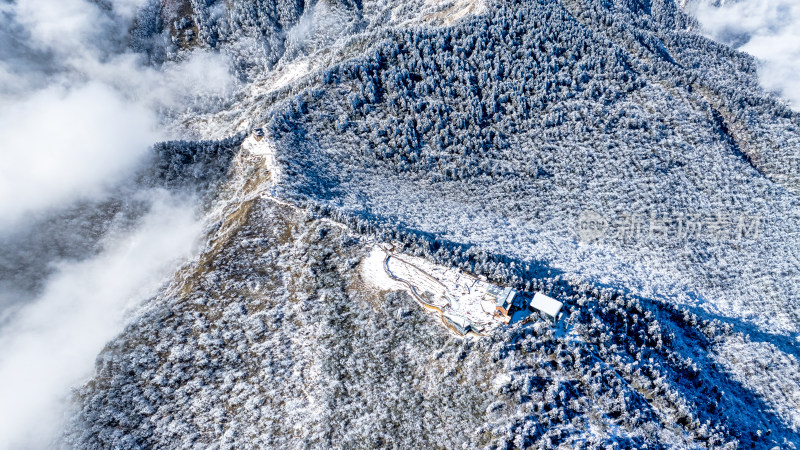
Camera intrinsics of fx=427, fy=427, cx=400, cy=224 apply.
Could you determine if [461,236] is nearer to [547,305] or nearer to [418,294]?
[418,294]

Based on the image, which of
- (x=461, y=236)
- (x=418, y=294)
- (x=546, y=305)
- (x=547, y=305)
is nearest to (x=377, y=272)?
(x=418, y=294)

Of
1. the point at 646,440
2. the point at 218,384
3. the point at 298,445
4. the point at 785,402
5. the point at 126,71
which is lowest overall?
the point at 785,402

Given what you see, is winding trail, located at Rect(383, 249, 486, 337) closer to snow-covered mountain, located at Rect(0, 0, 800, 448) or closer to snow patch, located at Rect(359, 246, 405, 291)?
snow patch, located at Rect(359, 246, 405, 291)

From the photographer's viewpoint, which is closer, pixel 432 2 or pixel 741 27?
pixel 432 2

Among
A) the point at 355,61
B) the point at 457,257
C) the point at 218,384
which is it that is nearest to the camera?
the point at 218,384

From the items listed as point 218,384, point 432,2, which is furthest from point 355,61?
point 218,384

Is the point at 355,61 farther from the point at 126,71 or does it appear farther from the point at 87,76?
the point at 87,76

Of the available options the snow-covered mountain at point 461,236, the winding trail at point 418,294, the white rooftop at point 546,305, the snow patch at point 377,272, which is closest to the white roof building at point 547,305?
the white rooftop at point 546,305
